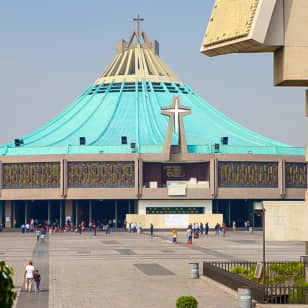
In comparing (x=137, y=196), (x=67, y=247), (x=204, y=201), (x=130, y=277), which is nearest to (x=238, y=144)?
(x=204, y=201)

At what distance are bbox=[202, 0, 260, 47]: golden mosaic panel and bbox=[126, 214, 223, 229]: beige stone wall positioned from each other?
66065 mm

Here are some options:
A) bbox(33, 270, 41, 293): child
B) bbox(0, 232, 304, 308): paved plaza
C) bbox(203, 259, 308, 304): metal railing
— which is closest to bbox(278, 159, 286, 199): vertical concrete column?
bbox(0, 232, 304, 308): paved plaza

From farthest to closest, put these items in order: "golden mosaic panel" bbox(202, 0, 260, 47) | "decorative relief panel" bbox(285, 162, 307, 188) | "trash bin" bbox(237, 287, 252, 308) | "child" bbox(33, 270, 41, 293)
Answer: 1. "decorative relief panel" bbox(285, 162, 307, 188)
2. "child" bbox(33, 270, 41, 293)
3. "trash bin" bbox(237, 287, 252, 308)
4. "golden mosaic panel" bbox(202, 0, 260, 47)

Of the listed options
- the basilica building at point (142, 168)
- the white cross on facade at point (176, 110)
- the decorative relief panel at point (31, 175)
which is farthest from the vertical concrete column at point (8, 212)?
the white cross on facade at point (176, 110)

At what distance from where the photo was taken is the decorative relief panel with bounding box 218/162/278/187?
91250mm

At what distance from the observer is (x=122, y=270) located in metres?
38.1

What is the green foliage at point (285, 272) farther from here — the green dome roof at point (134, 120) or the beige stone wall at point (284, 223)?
the green dome roof at point (134, 120)

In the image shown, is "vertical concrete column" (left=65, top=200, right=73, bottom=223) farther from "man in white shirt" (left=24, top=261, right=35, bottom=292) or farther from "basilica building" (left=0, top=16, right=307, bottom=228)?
"man in white shirt" (left=24, top=261, right=35, bottom=292)

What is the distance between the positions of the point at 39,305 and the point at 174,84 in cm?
8411

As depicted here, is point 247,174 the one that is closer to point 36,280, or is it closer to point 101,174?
point 101,174

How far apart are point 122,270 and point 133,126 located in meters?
61.0

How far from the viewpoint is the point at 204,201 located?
299 feet

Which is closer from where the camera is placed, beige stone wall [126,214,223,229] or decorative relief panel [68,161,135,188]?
beige stone wall [126,214,223,229]

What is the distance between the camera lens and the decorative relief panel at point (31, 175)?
90.9m
